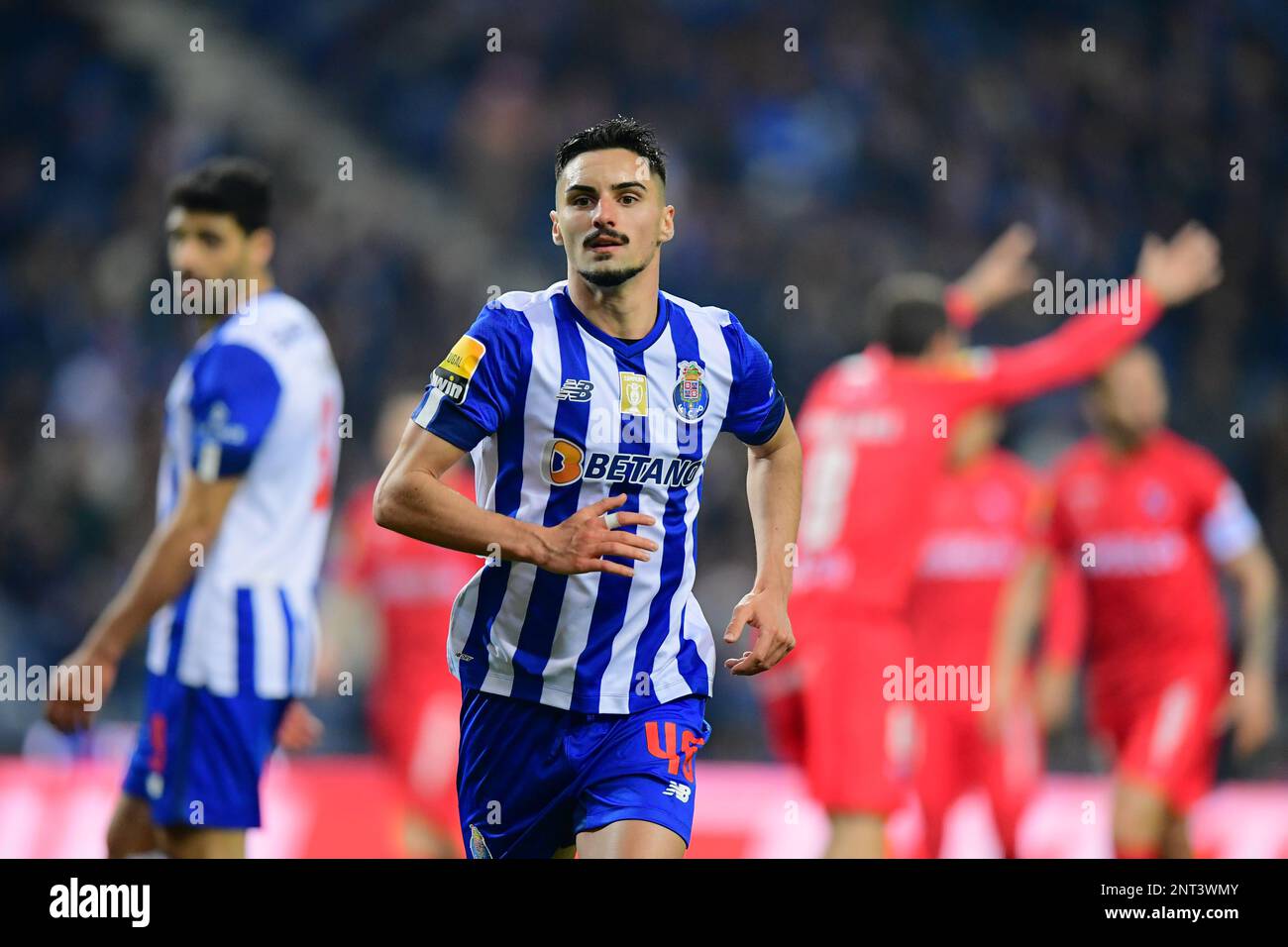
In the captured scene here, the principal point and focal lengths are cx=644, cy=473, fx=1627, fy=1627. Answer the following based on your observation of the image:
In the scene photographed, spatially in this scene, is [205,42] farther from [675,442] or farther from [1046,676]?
[675,442]

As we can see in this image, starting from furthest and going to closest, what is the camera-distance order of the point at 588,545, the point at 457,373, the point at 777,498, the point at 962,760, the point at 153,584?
the point at 962,760 → the point at 153,584 → the point at 777,498 → the point at 457,373 → the point at 588,545

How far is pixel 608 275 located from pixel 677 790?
1.15 m

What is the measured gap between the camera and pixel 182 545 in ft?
14.6

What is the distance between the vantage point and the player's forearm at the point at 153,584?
4371mm

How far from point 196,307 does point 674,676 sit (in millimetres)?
2051

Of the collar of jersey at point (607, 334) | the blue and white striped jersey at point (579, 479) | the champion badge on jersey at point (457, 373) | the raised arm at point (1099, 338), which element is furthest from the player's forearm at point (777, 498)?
the raised arm at point (1099, 338)

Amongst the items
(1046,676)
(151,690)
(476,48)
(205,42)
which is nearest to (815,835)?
(1046,676)

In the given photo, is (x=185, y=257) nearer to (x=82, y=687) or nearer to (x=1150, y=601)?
(x=82, y=687)

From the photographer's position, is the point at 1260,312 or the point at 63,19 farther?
Result: the point at 63,19

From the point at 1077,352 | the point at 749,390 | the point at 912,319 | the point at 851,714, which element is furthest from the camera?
the point at 912,319

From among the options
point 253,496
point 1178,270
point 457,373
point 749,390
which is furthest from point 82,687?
point 1178,270

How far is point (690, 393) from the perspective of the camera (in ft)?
12.3

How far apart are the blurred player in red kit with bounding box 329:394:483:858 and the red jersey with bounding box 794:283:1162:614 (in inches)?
76.9

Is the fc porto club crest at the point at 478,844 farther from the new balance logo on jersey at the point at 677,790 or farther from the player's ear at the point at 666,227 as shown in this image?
the player's ear at the point at 666,227
